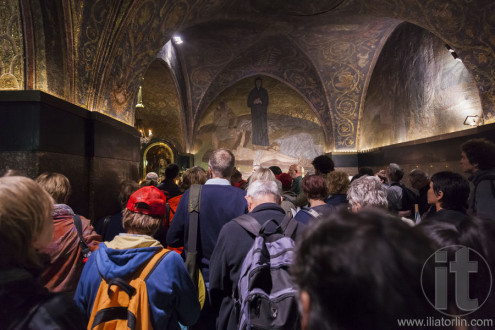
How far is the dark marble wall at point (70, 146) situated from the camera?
12.6ft

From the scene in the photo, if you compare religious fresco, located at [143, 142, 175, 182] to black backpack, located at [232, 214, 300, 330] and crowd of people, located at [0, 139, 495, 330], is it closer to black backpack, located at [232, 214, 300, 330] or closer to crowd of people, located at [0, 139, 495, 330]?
crowd of people, located at [0, 139, 495, 330]

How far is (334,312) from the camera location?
0.62 metres

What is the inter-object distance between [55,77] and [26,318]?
4423 mm

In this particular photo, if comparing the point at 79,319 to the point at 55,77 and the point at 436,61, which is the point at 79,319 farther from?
the point at 436,61

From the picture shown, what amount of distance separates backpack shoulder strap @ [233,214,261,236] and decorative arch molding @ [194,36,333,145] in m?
10.7

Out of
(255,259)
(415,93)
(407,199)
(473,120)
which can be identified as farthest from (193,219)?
(415,93)

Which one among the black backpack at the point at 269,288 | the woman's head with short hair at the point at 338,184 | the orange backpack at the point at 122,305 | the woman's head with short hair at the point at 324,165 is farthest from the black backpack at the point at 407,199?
the orange backpack at the point at 122,305

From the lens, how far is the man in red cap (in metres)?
1.47

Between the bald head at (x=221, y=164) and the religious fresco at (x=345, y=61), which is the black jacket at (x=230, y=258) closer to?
the bald head at (x=221, y=164)

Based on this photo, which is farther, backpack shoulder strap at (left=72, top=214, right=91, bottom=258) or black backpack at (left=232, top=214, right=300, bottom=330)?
backpack shoulder strap at (left=72, top=214, right=91, bottom=258)

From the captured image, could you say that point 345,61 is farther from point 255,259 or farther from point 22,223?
point 22,223

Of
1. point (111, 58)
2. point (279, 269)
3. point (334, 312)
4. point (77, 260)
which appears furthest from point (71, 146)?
point (334, 312)
